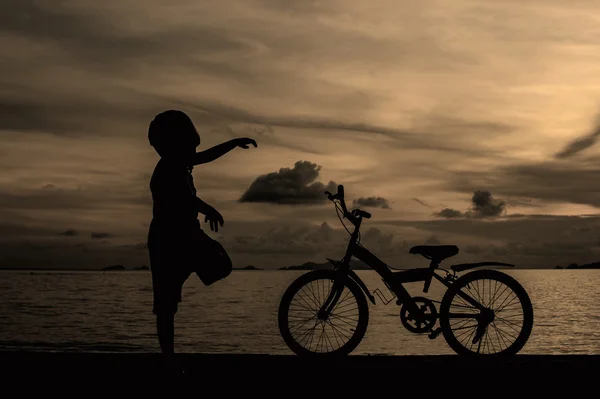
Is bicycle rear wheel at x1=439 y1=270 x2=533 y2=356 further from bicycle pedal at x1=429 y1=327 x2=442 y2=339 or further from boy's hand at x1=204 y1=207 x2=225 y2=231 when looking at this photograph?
boy's hand at x1=204 y1=207 x2=225 y2=231

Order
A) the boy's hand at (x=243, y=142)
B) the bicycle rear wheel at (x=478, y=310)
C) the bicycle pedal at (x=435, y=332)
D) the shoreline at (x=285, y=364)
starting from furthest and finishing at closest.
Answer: the bicycle rear wheel at (x=478, y=310), the bicycle pedal at (x=435, y=332), the shoreline at (x=285, y=364), the boy's hand at (x=243, y=142)

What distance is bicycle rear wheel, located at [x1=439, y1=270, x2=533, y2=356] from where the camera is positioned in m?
8.30

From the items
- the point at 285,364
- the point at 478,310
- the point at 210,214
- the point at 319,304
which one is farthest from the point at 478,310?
the point at 210,214

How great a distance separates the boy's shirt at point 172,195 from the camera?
20.0 ft

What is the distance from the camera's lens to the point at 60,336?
45.6 m

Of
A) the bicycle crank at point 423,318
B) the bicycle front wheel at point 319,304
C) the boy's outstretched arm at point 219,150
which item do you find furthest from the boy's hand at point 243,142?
the bicycle crank at point 423,318

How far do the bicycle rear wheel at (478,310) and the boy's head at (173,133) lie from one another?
3.67 m

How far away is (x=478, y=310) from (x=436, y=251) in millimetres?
898

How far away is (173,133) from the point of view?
6.14 meters

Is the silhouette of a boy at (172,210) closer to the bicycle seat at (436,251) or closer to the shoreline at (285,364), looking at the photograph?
Result: the shoreline at (285,364)

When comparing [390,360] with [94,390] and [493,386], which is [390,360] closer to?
[493,386]

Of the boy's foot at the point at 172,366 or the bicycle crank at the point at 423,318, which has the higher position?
the bicycle crank at the point at 423,318

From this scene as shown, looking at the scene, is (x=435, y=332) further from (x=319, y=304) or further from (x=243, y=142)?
(x=243, y=142)

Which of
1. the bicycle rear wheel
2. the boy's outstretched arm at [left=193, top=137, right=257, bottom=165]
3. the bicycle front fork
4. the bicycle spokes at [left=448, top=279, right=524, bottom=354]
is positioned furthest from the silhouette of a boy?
the bicycle spokes at [left=448, top=279, right=524, bottom=354]
